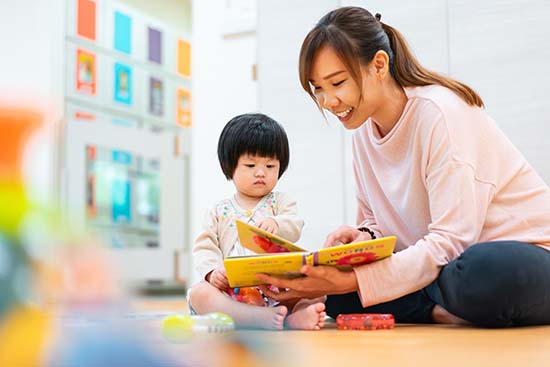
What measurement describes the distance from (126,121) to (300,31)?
8.14 ft

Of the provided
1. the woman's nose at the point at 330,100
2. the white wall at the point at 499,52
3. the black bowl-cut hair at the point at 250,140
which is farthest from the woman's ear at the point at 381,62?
the white wall at the point at 499,52

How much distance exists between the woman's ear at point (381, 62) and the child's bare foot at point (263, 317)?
497 millimetres

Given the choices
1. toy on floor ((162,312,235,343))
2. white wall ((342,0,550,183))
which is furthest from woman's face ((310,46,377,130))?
white wall ((342,0,550,183))

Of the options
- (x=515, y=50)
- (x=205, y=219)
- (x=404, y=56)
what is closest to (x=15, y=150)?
(x=404, y=56)

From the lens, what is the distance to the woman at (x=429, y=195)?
1136 millimetres

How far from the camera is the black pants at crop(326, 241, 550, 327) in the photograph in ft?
3.62

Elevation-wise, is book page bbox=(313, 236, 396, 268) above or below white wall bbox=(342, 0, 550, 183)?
below

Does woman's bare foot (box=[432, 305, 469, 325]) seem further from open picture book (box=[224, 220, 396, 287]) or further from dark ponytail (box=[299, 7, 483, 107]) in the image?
dark ponytail (box=[299, 7, 483, 107])

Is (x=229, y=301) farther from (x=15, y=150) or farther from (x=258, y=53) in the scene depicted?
(x=258, y=53)

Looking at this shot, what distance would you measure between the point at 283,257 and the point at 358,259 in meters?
0.15

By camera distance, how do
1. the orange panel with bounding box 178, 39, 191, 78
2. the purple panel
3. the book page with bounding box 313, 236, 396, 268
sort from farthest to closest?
1. the orange panel with bounding box 178, 39, 191, 78
2. the purple panel
3. the book page with bounding box 313, 236, 396, 268

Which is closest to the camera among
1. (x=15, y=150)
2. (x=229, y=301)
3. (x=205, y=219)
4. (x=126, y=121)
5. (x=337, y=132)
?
(x=15, y=150)

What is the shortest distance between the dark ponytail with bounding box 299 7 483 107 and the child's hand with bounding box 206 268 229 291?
41 cm

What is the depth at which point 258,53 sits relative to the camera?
256 cm
